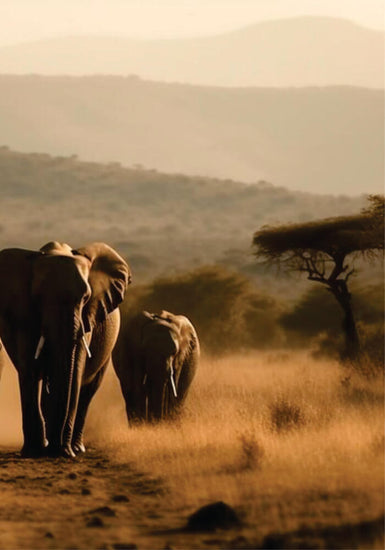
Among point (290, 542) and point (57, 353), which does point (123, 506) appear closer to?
point (290, 542)

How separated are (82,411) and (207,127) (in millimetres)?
148814

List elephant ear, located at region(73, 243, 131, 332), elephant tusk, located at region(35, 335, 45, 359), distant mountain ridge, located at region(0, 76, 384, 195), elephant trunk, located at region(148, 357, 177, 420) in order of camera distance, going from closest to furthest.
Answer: elephant tusk, located at region(35, 335, 45, 359) < elephant ear, located at region(73, 243, 131, 332) < elephant trunk, located at region(148, 357, 177, 420) < distant mountain ridge, located at region(0, 76, 384, 195)

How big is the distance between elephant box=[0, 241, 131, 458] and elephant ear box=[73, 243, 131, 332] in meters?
0.03

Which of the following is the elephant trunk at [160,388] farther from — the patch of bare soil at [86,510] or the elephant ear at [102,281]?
the patch of bare soil at [86,510]

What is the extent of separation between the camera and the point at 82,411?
57.6 ft

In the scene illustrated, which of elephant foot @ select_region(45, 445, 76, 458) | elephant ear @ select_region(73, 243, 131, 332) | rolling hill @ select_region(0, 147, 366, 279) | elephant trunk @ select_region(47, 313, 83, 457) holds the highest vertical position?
rolling hill @ select_region(0, 147, 366, 279)

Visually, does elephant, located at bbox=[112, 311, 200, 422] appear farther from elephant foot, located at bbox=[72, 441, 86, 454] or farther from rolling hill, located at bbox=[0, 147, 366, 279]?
rolling hill, located at bbox=[0, 147, 366, 279]

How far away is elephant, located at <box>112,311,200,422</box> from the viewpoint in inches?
787

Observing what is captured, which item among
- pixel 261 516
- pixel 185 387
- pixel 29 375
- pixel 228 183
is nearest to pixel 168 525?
pixel 261 516

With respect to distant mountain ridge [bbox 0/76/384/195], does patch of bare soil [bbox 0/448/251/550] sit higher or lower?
lower

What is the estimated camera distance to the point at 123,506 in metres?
11.8

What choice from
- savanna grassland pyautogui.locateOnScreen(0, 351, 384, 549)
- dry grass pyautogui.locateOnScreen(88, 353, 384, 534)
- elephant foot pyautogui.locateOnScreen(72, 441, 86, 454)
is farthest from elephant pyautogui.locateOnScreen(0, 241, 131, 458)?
dry grass pyautogui.locateOnScreen(88, 353, 384, 534)

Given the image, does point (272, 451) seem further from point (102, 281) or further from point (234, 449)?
point (102, 281)

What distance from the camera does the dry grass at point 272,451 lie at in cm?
1066
